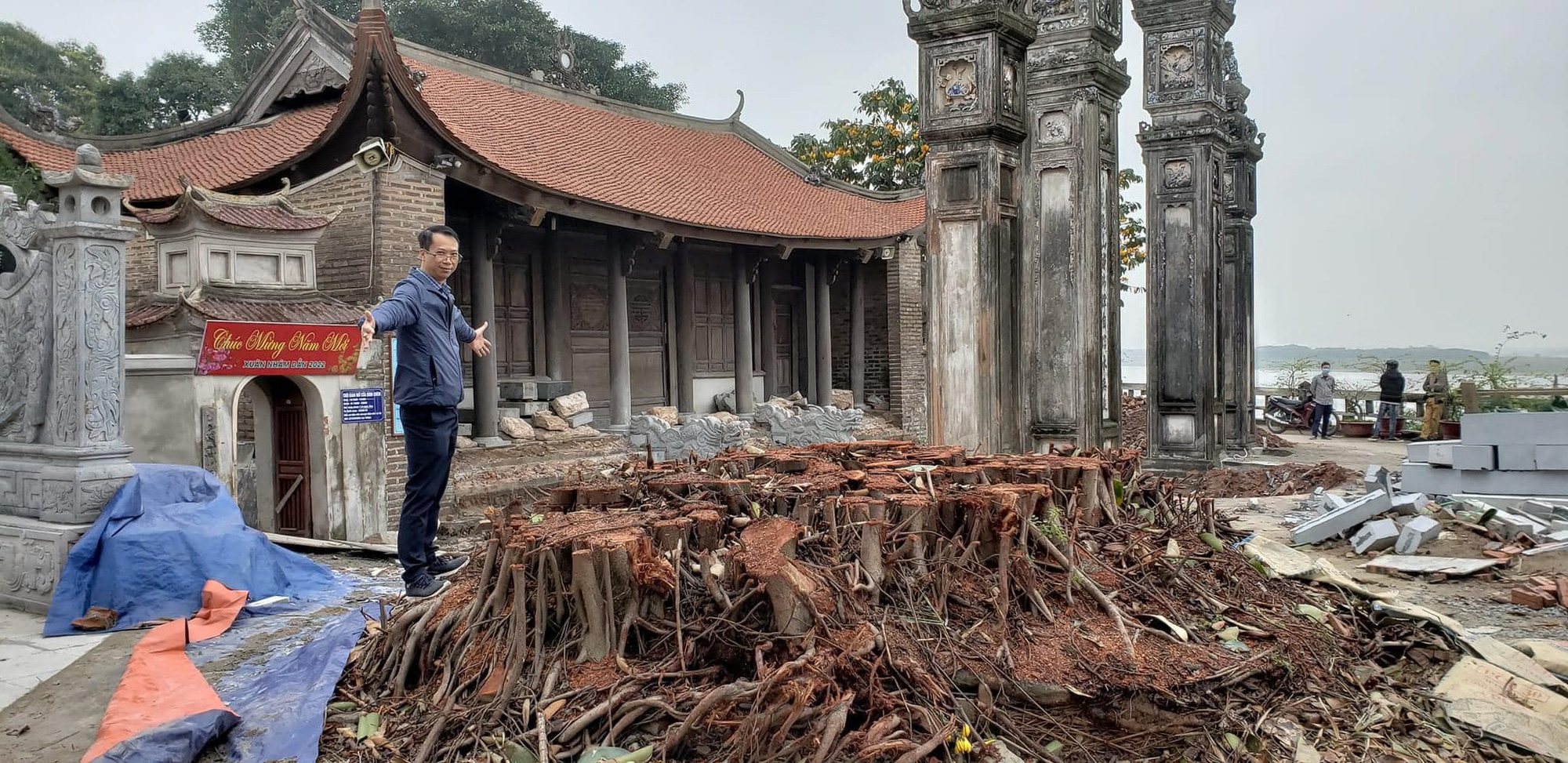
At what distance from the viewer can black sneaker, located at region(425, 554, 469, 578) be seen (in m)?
4.98

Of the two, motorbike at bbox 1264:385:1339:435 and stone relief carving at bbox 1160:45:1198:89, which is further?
motorbike at bbox 1264:385:1339:435

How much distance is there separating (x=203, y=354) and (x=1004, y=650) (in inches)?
285

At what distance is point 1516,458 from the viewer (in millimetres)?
7707

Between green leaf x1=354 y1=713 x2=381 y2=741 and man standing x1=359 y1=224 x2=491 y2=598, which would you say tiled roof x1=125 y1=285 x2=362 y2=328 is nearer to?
man standing x1=359 y1=224 x2=491 y2=598

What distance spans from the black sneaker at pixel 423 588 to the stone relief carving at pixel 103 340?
2.31 metres

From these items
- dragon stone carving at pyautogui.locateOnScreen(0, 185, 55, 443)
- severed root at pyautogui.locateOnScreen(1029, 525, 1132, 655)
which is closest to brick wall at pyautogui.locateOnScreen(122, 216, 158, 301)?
dragon stone carving at pyautogui.locateOnScreen(0, 185, 55, 443)

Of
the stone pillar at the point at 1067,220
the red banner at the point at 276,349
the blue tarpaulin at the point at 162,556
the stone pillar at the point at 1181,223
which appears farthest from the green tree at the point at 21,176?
the stone pillar at the point at 1181,223

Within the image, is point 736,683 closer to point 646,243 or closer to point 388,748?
point 388,748

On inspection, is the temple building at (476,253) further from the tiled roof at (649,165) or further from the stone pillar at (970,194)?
the stone pillar at (970,194)

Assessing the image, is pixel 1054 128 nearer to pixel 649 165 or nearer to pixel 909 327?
pixel 649 165

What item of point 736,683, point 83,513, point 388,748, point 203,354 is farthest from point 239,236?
point 736,683

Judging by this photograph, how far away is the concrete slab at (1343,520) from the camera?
6.96m

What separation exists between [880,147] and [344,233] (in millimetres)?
16288

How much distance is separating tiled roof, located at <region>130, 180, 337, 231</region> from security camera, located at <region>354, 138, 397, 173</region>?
0.95 meters
